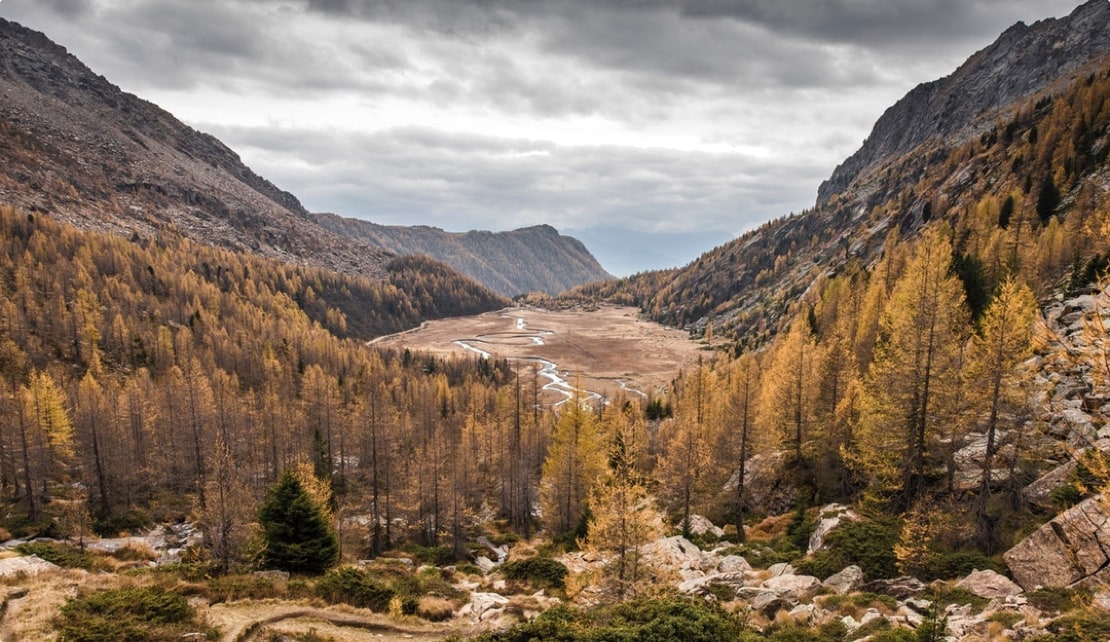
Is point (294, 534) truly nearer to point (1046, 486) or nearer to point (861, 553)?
point (861, 553)

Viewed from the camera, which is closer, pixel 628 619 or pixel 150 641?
pixel 150 641

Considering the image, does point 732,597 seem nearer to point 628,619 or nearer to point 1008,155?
point 628,619

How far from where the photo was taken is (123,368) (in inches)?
4134

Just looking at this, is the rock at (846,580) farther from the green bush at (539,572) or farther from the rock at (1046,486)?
the green bush at (539,572)

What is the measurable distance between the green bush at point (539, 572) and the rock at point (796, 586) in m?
13.9

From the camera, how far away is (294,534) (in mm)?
30875

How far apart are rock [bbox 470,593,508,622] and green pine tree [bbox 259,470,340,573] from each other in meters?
9.97

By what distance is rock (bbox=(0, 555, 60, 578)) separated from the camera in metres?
23.3

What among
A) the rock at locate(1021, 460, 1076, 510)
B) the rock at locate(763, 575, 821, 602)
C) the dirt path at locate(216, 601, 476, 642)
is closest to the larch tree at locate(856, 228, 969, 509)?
the rock at locate(1021, 460, 1076, 510)

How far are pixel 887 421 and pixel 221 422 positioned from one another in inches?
3104

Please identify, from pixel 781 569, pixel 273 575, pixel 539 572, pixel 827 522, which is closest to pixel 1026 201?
pixel 827 522

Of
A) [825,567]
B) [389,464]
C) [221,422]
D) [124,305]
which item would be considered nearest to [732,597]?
[825,567]

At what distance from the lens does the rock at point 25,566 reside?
76.5 feet

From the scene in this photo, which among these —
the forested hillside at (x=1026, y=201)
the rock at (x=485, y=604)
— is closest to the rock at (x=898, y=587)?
the forested hillside at (x=1026, y=201)
